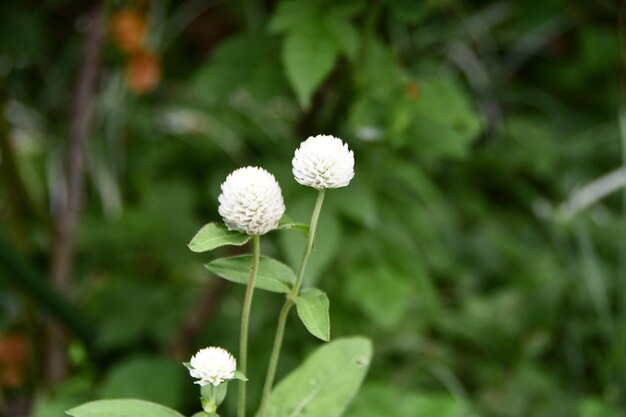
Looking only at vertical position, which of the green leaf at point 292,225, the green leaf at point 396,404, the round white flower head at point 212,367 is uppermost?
the green leaf at point 292,225

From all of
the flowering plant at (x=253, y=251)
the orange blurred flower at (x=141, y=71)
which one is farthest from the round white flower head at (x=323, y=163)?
the orange blurred flower at (x=141, y=71)

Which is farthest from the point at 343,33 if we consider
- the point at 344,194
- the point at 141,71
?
the point at 141,71

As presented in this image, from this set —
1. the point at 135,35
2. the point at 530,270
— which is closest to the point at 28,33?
the point at 135,35

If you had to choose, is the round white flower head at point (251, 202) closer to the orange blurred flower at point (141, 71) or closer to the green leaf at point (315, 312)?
the green leaf at point (315, 312)

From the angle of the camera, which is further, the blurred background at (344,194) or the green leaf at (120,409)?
the blurred background at (344,194)

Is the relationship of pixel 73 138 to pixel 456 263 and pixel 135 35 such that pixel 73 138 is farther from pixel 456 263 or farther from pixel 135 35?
pixel 456 263
